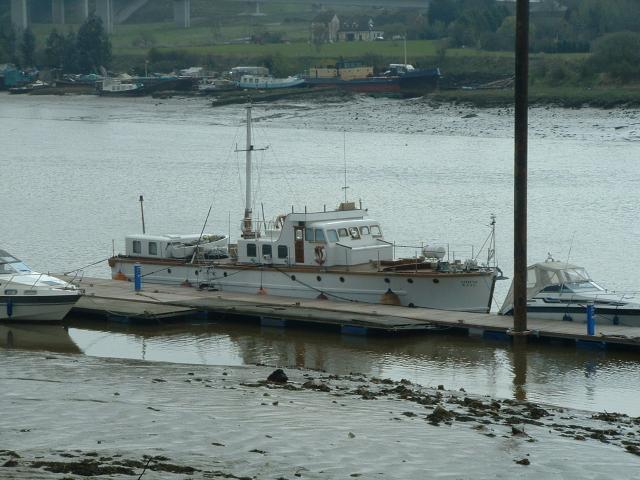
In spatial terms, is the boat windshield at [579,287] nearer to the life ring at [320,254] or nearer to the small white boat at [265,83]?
the life ring at [320,254]

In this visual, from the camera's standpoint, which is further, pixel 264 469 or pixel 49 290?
pixel 49 290

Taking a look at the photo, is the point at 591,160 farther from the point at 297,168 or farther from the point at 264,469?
the point at 264,469

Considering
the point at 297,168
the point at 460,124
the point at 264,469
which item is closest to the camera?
the point at 264,469

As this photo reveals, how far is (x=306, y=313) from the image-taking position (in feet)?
117

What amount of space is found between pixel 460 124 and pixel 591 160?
25468mm

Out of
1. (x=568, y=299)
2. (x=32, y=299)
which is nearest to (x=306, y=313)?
(x=568, y=299)

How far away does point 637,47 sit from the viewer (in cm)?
12200

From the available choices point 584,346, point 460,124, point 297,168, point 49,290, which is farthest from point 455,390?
point 460,124

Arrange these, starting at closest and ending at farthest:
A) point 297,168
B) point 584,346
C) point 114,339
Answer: point 584,346 < point 114,339 < point 297,168

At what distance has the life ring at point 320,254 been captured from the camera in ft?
125

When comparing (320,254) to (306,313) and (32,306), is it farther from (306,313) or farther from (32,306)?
(32,306)

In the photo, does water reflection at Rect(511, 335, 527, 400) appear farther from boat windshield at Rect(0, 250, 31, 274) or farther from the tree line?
the tree line

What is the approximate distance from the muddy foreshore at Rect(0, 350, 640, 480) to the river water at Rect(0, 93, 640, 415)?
4419 millimetres

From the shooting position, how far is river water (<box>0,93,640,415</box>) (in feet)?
104
